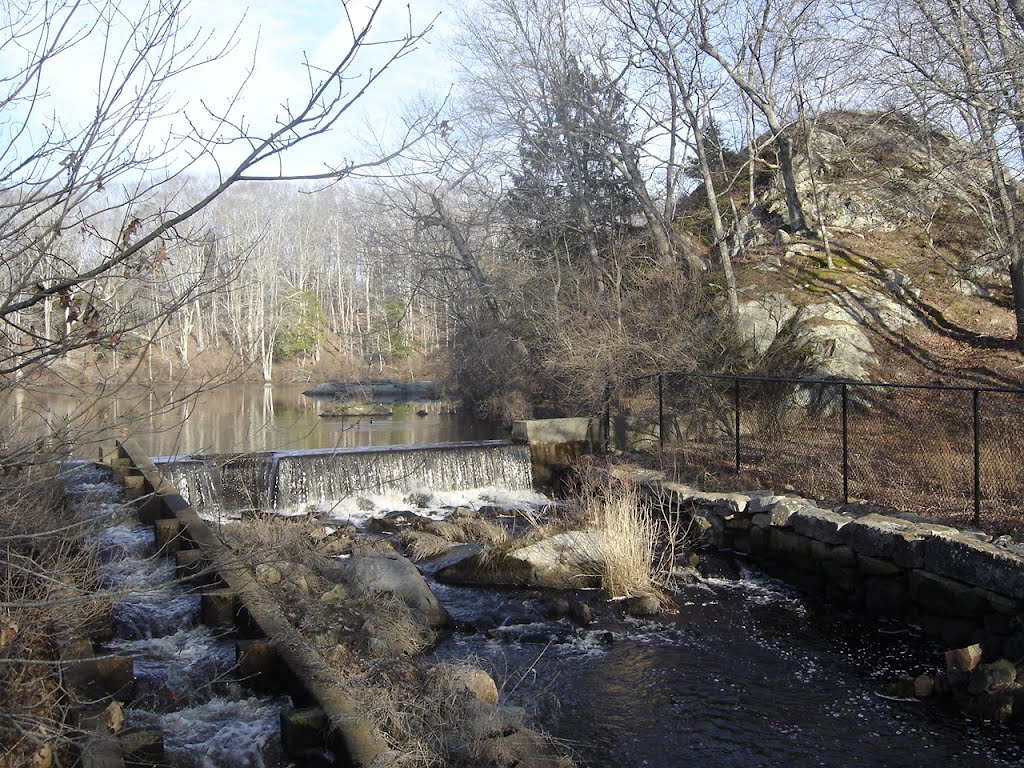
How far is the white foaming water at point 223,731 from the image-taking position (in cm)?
463

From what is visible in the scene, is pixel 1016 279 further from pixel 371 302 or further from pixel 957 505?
pixel 371 302

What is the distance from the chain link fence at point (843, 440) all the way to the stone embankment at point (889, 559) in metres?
0.73

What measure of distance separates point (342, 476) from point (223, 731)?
943cm

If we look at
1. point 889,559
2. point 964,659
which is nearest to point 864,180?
point 889,559

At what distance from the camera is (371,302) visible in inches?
2309

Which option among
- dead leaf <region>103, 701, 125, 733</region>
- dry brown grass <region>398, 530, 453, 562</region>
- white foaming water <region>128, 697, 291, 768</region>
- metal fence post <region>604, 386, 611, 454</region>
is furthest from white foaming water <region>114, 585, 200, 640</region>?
metal fence post <region>604, 386, 611, 454</region>

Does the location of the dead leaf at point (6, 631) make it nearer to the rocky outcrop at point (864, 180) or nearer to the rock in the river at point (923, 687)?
the rock in the river at point (923, 687)

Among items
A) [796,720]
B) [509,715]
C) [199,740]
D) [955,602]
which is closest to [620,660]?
[796,720]

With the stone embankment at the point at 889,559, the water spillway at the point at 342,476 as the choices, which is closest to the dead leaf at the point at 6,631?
the stone embankment at the point at 889,559

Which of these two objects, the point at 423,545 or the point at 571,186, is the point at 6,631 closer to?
the point at 423,545

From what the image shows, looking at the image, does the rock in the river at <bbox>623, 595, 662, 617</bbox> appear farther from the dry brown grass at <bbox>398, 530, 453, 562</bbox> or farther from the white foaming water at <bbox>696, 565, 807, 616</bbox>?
the dry brown grass at <bbox>398, 530, 453, 562</bbox>

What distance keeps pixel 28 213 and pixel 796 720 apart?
557 cm

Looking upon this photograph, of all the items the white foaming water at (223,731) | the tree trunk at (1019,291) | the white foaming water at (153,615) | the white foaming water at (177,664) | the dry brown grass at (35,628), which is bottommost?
the white foaming water at (223,731)

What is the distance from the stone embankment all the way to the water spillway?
4857 millimetres
